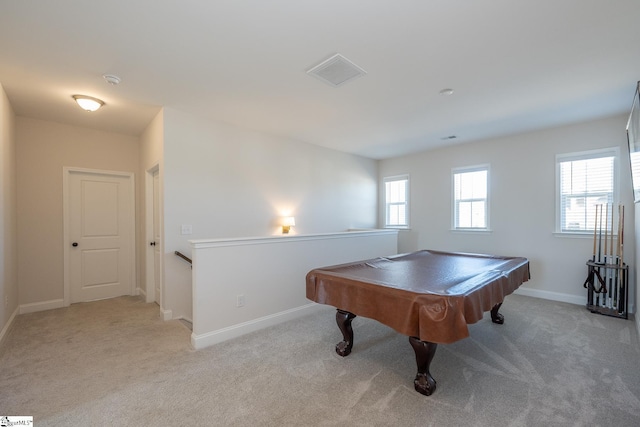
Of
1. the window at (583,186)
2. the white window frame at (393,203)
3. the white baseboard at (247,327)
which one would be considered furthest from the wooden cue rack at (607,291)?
the white baseboard at (247,327)

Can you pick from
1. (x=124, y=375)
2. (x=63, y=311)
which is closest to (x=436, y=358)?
(x=124, y=375)

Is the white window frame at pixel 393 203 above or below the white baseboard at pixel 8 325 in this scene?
above

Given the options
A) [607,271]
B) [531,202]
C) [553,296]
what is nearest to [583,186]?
[531,202]

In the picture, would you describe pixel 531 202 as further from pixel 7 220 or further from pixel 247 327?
pixel 7 220

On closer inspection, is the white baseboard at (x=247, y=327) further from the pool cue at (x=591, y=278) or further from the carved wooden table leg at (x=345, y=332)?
the pool cue at (x=591, y=278)

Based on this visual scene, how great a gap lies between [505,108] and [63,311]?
6.32m

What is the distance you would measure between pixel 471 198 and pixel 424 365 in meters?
3.96

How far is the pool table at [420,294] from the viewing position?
1762 millimetres

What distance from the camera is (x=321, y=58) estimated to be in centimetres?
240

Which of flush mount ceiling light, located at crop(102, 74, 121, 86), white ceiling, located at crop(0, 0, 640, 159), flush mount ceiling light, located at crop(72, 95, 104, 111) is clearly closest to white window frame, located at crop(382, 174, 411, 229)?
white ceiling, located at crop(0, 0, 640, 159)

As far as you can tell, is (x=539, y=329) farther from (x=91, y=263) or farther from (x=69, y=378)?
(x=91, y=263)

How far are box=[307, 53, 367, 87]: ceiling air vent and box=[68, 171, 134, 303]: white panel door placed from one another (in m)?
3.79

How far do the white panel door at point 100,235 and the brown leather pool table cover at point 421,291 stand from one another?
3.74m

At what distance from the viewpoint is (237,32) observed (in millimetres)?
2068
